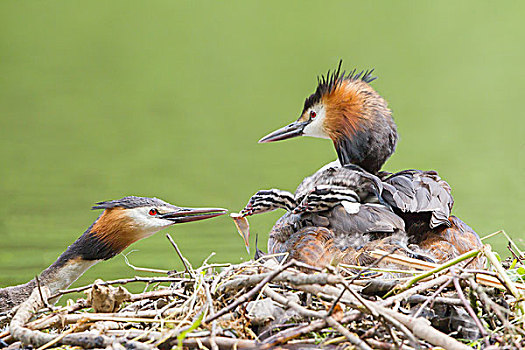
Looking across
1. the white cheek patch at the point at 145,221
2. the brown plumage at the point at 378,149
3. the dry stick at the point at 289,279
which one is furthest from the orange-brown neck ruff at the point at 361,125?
the dry stick at the point at 289,279

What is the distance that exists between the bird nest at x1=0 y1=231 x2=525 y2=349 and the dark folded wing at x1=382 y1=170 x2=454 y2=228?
1.31 ft

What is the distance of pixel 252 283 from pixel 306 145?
7.40 m

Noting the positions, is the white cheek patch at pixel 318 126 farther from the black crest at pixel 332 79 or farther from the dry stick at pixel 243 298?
the dry stick at pixel 243 298

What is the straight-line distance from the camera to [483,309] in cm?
139

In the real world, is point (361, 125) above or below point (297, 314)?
above

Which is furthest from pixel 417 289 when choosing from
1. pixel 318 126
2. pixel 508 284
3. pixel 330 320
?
pixel 318 126

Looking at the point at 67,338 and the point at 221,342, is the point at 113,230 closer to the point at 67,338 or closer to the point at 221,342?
the point at 67,338

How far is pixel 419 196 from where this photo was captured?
1.96 metres

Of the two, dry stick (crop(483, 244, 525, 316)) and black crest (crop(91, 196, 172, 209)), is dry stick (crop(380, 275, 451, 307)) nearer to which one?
dry stick (crop(483, 244, 525, 316))

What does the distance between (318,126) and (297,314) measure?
4.09 ft

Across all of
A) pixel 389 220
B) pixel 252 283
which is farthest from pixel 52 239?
pixel 252 283

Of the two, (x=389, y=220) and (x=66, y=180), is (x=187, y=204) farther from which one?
(x=389, y=220)

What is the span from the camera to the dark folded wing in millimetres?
1913

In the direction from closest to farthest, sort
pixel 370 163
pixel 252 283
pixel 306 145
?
pixel 252 283, pixel 370 163, pixel 306 145
